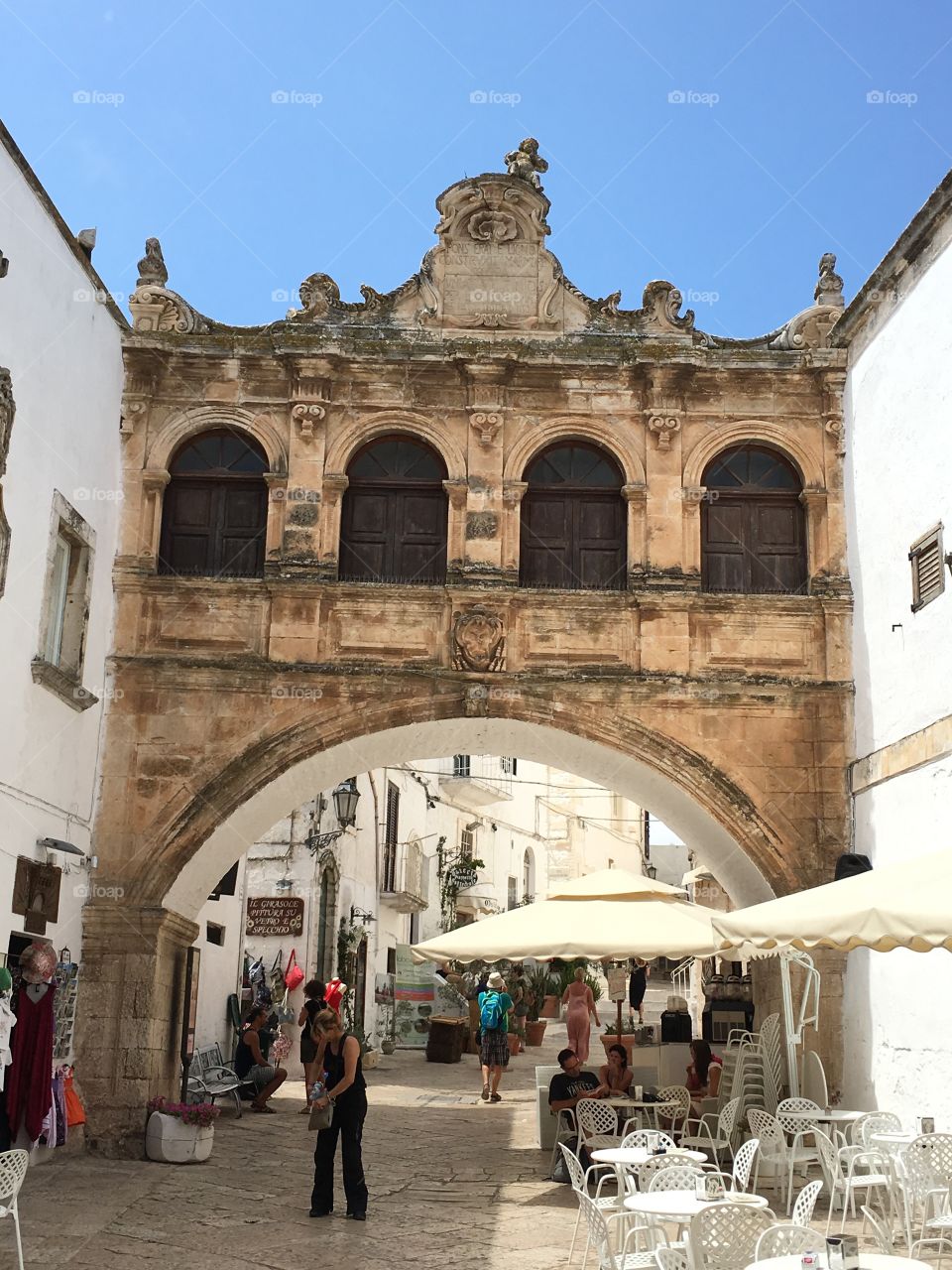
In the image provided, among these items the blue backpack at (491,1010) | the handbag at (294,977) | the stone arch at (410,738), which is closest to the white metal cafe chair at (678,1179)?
the stone arch at (410,738)

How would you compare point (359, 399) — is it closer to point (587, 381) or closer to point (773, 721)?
point (587, 381)

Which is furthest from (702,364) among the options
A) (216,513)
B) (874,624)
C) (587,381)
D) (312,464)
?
(216,513)

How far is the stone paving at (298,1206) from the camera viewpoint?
746 centimetres

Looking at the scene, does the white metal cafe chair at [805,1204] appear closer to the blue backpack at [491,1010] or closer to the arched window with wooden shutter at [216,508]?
the arched window with wooden shutter at [216,508]

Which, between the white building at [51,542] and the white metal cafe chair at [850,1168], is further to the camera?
the white building at [51,542]

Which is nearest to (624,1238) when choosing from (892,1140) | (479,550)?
(892,1140)

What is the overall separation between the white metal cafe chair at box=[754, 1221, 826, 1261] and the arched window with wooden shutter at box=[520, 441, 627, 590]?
820 cm

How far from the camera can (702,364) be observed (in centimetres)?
1292

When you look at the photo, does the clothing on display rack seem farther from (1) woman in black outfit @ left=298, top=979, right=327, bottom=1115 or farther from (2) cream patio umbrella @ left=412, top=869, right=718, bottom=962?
(1) woman in black outfit @ left=298, top=979, right=327, bottom=1115

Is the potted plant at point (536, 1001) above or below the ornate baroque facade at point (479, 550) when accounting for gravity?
below

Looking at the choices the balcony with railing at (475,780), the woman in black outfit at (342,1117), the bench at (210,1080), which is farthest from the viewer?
the balcony with railing at (475,780)

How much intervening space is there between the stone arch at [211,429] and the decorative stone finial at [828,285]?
5.31 meters
